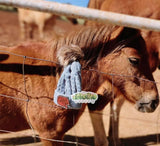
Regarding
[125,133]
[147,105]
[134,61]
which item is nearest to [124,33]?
[134,61]

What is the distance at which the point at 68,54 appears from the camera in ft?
7.59

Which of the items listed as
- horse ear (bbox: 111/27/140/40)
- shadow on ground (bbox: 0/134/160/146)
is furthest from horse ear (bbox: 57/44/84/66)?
shadow on ground (bbox: 0/134/160/146)

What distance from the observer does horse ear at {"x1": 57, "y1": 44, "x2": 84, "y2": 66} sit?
2291 millimetres

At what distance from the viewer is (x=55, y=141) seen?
251 centimetres

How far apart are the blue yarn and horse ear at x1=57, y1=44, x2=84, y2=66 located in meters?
0.04

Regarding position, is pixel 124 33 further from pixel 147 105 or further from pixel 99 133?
pixel 99 133

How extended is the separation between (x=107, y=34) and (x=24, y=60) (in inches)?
30.2

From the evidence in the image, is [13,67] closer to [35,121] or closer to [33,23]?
[35,121]

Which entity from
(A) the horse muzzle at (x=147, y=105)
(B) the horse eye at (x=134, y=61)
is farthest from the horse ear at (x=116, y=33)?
(A) the horse muzzle at (x=147, y=105)

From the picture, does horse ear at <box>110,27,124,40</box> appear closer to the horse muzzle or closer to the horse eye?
the horse eye

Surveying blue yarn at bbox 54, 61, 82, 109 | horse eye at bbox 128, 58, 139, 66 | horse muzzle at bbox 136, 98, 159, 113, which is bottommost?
horse muzzle at bbox 136, 98, 159, 113

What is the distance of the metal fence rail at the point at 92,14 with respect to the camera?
7.02 ft

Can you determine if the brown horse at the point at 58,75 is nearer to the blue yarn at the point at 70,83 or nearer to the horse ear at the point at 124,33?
the horse ear at the point at 124,33

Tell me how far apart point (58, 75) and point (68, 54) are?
0.80 feet
